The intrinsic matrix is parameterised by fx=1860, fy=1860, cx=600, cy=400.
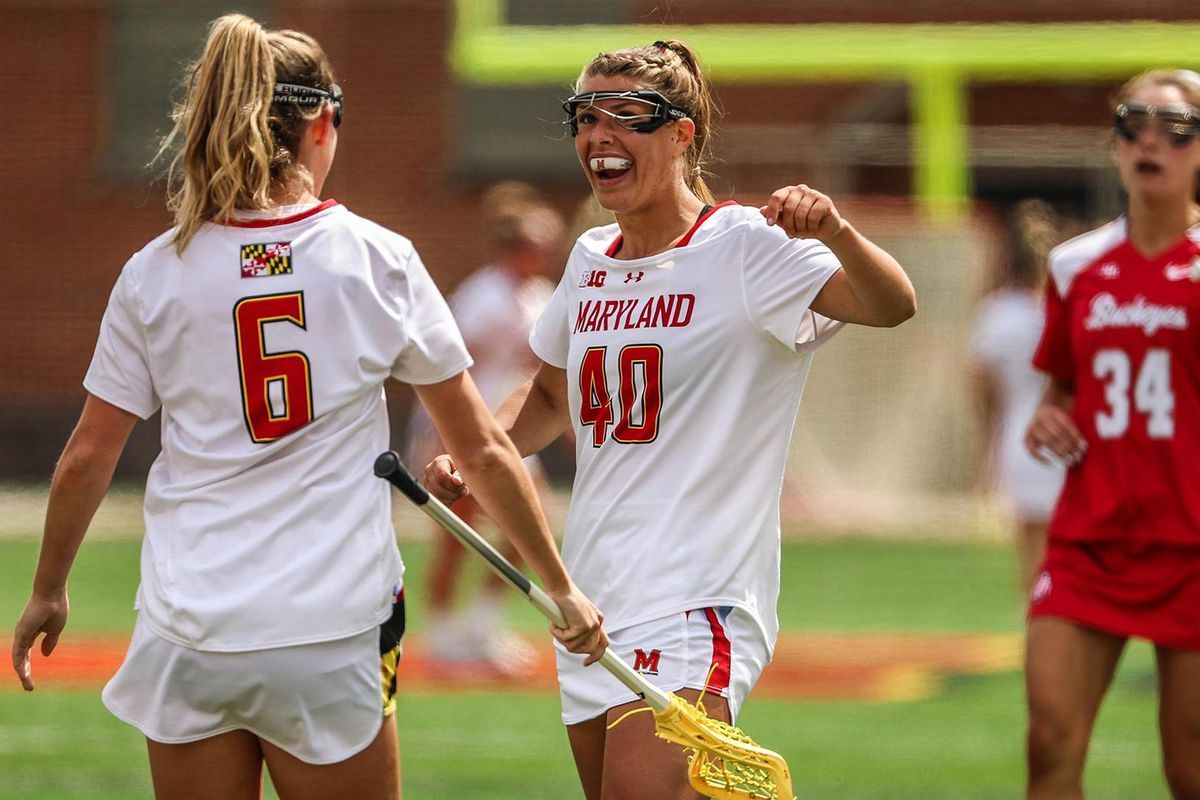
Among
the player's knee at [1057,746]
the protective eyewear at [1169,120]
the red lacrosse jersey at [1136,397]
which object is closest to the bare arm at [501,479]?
the player's knee at [1057,746]

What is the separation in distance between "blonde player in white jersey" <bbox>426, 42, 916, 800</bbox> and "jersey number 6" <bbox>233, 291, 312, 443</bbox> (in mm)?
887

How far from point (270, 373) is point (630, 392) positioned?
41.0 inches

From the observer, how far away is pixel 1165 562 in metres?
5.80

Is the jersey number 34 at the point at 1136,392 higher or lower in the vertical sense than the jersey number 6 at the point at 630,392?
lower

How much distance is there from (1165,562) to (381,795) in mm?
2805

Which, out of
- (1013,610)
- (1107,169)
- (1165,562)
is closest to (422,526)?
(1013,610)

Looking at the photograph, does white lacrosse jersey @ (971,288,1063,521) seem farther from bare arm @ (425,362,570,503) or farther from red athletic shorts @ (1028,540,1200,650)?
bare arm @ (425,362,570,503)

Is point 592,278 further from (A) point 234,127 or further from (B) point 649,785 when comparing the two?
(B) point 649,785

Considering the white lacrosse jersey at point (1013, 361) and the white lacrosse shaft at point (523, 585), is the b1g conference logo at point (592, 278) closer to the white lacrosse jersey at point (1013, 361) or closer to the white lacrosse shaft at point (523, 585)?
the white lacrosse shaft at point (523, 585)

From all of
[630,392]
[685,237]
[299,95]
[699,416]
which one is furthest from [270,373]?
[685,237]

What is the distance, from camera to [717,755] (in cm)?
441

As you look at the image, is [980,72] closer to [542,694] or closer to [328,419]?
[542,694]

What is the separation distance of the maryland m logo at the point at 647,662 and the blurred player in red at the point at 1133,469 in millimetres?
1640

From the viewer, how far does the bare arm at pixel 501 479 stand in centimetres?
420
